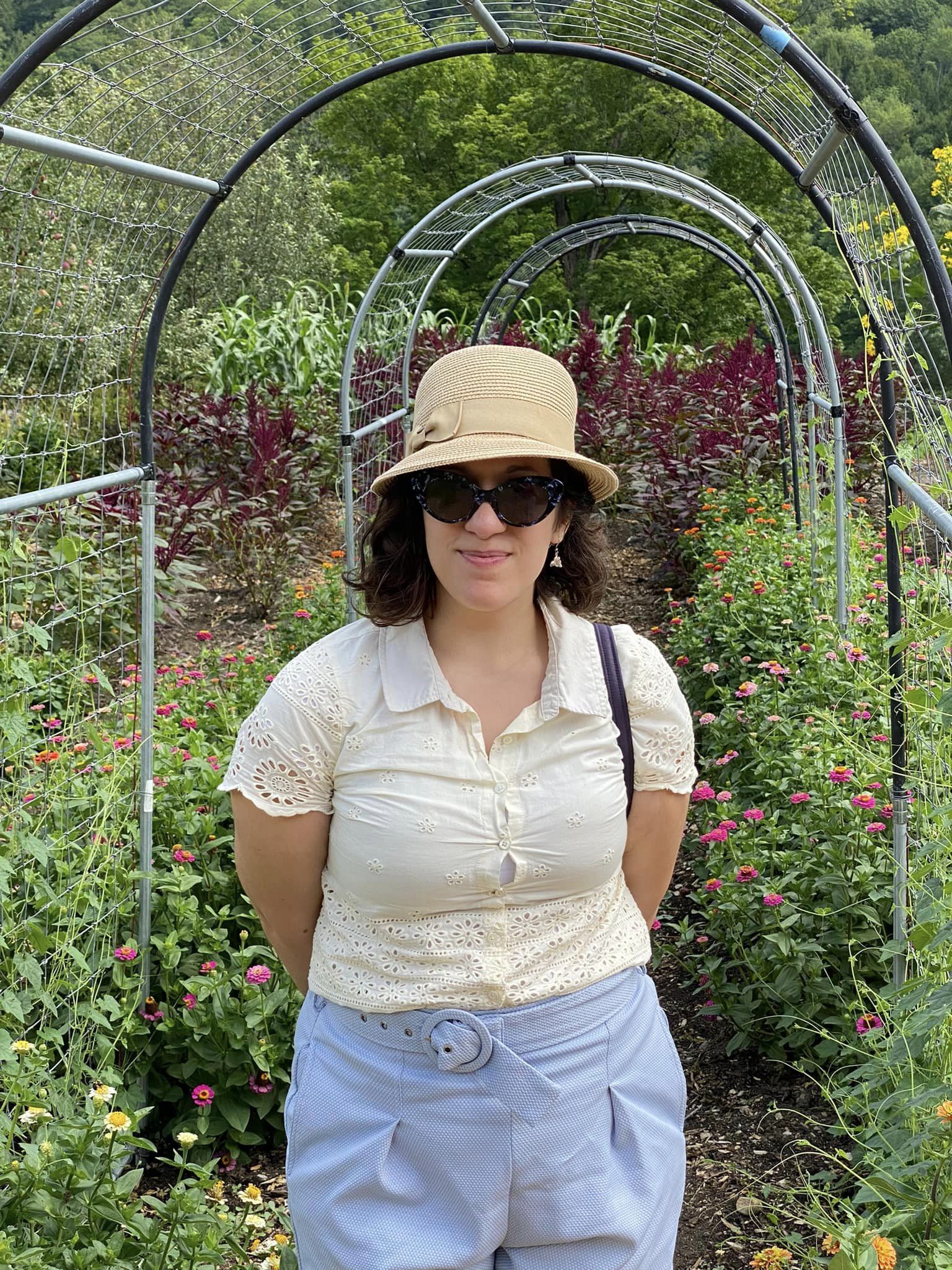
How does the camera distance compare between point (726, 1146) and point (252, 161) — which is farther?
point (252, 161)

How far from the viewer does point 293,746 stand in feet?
4.93

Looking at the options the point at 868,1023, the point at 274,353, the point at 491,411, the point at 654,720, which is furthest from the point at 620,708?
the point at 274,353

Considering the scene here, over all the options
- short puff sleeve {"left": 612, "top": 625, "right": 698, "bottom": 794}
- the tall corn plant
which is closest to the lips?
short puff sleeve {"left": 612, "top": 625, "right": 698, "bottom": 794}

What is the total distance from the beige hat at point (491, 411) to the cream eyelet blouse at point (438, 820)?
26cm

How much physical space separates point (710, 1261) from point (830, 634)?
8.29 feet

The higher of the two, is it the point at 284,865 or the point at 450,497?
the point at 450,497

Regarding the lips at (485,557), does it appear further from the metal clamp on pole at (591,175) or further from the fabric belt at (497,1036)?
the metal clamp on pole at (591,175)

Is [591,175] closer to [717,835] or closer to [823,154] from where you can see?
[823,154]

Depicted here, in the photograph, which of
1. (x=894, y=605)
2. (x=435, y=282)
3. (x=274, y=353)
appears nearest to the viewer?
(x=894, y=605)

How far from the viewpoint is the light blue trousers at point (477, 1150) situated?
142cm

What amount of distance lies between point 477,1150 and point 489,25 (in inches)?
115

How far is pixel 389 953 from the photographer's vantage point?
1500 millimetres

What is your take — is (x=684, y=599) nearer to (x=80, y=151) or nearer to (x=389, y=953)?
(x=80, y=151)

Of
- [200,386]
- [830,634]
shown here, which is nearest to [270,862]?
[830,634]
